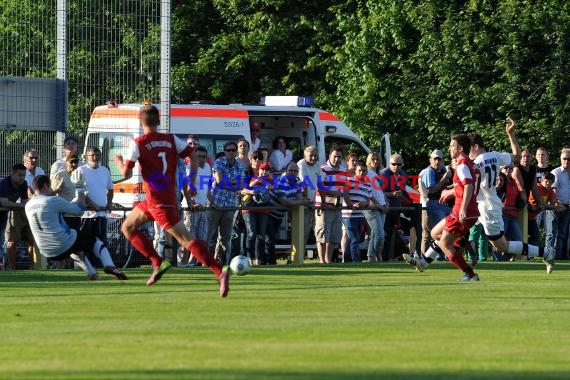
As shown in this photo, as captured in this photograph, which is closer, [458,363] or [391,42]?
[458,363]

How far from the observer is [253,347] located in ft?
34.8

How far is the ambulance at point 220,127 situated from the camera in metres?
24.9

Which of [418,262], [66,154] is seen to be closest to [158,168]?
[418,262]

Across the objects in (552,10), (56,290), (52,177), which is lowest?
(56,290)

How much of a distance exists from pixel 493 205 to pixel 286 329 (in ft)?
30.7

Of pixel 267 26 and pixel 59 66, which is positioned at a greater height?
pixel 267 26

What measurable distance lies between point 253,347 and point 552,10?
28.9 metres

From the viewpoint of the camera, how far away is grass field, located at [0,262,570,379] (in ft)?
31.0

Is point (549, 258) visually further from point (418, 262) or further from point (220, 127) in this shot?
point (220, 127)

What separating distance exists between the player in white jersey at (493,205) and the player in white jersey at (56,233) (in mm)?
5236

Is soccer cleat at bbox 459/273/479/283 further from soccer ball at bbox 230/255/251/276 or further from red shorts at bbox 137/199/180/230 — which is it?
red shorts at bbox 137/199/180/230

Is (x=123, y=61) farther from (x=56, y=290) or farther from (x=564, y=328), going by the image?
(x=564, y=328)

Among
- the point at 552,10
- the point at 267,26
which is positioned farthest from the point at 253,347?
the point at 267,26

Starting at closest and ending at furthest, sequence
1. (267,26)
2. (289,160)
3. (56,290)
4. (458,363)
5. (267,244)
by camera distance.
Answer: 1. (458,363)
2. (56,290)
3. (267,244)
4. (289,160)
5. (267,26)
